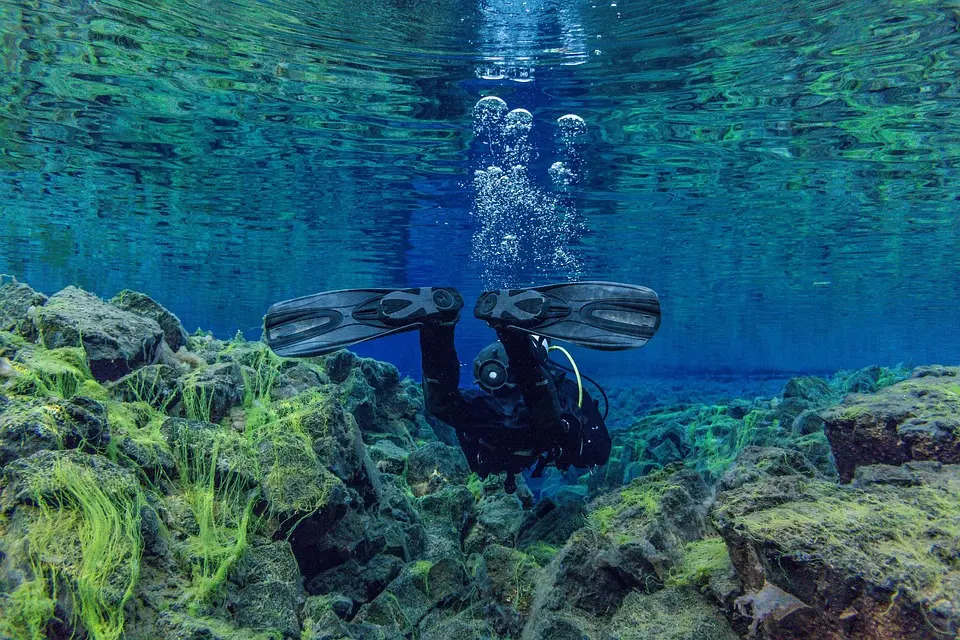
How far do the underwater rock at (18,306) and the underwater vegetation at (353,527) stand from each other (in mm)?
25

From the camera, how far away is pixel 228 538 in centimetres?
311

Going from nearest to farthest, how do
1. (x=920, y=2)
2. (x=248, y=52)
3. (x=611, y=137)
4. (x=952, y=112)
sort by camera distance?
(x=920, y=2) < (x=248, y=52) < (x=952, y=112) < (x=611, y=137)

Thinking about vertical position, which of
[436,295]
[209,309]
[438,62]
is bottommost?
[209,309]

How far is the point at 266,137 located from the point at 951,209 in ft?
69.2

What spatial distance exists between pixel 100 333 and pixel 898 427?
604 cm

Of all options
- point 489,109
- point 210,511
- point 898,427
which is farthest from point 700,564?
point 489,109

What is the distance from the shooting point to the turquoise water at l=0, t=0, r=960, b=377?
834 centimetres

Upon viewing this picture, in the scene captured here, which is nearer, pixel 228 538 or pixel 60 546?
pixel 60 546

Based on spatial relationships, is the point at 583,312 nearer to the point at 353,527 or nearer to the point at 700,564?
the point at 700,564

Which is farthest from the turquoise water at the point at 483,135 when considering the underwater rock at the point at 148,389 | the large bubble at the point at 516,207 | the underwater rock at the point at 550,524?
the underwater rock at the point at 550,524

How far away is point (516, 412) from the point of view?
6047 mm

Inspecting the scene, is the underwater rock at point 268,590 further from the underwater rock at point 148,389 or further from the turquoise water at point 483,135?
the turquoise water at point 483,135

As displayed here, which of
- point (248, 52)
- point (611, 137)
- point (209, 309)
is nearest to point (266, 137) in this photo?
point (248, 52)

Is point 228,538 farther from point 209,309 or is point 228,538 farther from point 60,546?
point 209,309
